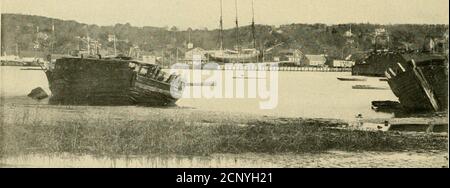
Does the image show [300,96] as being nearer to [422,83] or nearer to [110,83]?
[422,83]

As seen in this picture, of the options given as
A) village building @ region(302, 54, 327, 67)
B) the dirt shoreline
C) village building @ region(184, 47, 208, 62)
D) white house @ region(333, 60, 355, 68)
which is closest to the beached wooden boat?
the dirt shoreline

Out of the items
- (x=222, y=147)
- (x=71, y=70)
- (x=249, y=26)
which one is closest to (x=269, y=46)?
(x=249, y=26)

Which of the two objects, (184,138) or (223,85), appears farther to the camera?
(223,85)

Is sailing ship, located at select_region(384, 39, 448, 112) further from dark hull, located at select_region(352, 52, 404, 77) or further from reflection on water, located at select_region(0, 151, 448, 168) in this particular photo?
reflection on water, located at select_region(0, 151, 448, 168)

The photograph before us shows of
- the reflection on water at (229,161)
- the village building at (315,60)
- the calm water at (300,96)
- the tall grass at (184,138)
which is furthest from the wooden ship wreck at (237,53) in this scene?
the reflection on water at (229,161)

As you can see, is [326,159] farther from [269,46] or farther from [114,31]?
[114,31]

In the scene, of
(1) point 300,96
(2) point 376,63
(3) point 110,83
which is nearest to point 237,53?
(1) point 300,96
